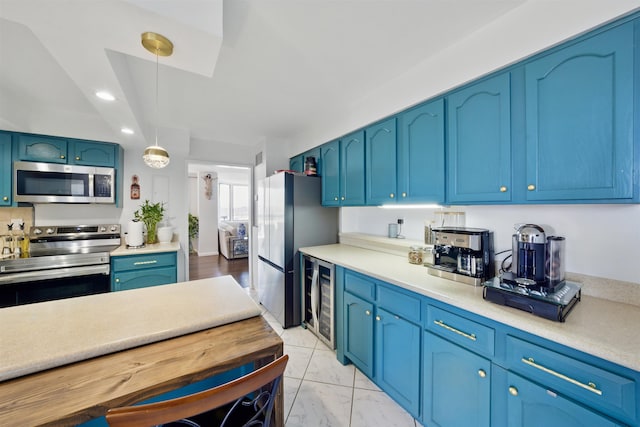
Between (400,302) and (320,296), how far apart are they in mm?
1055

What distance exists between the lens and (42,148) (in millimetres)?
2504

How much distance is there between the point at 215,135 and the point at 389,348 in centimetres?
334

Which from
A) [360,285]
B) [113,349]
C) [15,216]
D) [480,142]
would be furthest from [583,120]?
[15,216]

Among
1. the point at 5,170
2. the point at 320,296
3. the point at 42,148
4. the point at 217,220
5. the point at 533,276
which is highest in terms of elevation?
the point at 42,148

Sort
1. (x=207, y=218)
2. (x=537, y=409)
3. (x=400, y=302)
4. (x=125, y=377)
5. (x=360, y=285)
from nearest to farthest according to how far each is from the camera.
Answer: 1. (x=125, y=377)
2. (x=537, y=409)
3. (x=400, y=302)
4. (x=360, y=285)
5. (x=207, y=218)

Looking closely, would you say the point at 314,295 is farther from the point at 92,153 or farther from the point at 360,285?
the point at 92,153

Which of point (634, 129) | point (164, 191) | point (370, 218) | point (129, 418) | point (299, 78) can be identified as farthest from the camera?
point (164, 191)

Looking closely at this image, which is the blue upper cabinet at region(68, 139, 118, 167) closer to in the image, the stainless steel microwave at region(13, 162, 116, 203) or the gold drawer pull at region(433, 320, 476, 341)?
the stainless steel microwave at region(13, 162, 116, 203)

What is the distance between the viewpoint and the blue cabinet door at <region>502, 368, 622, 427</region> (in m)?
0.87

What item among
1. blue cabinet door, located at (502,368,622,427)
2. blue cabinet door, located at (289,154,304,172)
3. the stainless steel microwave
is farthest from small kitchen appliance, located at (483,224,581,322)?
the stainless steel microwave

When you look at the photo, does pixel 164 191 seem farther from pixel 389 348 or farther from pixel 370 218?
pixel 389 348

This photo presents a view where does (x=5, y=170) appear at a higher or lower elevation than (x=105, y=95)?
lower

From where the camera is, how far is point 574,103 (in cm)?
112

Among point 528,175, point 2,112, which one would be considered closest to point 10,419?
point 528,175
